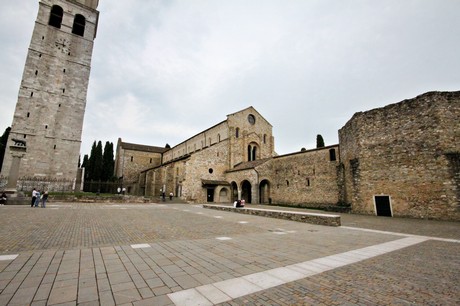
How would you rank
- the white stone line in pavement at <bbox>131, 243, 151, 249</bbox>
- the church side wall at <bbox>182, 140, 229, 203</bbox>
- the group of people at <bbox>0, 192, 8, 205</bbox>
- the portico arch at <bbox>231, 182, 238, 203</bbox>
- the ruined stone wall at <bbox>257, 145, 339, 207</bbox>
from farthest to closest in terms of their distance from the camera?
the portico arch at <bbox>231, 182, 238, 203</bbox>
the church side wall at <bbox>182, 140, 229, 203</bbox>
the ruined stone wall at <bbox>257, 145, 339, 207</bbox>
the group of people at <bbox>0, 192, 8, 205</bbox>
the white stone line in pavement at <bbox>131, 243, 151, 249</bbox>

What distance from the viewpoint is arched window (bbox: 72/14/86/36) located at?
3031 centimetres

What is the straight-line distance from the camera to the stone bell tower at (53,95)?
24.4m

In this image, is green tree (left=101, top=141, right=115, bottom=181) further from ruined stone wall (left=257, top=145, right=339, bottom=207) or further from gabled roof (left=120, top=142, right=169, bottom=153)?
ruined stone wall (left=257, top=145, right=339, bottom=207)

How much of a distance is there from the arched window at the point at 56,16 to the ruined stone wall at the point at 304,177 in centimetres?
3403

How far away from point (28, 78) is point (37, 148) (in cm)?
859

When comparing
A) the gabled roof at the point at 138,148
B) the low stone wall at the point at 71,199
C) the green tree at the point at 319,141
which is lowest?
the low stone wall at the point at 71,199

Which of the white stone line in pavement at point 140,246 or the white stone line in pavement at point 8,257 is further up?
the white stone line in pavement at point 8,257

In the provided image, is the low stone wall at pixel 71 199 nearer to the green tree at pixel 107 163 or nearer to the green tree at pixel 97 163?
the green tree at pixel 107 163

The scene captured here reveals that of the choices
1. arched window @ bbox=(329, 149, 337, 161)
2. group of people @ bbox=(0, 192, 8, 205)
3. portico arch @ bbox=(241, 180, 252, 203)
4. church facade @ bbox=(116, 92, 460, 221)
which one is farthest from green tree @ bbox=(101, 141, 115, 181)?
arched window @ bbox=(329, 149, 337, 161)

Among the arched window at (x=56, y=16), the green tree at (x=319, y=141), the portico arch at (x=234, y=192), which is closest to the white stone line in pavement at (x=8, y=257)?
the portico arch at (x=234, y=192)

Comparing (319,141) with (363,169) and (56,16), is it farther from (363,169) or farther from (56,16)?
(56,16)

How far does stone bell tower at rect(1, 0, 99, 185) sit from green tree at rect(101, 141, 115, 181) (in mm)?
16232

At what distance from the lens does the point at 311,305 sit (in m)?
2.76

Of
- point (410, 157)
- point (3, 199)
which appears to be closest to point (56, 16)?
point (3, 199)
